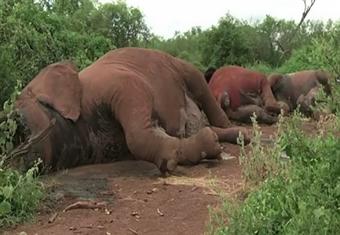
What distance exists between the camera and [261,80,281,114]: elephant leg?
9.55m

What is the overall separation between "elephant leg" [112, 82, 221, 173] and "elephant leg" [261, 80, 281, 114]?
10.8 ft

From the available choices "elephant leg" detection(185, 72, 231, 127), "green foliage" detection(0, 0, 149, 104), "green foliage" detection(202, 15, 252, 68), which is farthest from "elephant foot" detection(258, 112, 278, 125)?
"green foliage" detection(202, 15, 252, 68)

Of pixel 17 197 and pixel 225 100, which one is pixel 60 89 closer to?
pixel 17 197

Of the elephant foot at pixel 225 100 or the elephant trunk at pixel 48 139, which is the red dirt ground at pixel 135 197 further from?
the elephant foot at pixel 225 100

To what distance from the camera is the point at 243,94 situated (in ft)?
31.3

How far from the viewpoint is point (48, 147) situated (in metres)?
6.00

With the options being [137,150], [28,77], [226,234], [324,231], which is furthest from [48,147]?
[324,231]

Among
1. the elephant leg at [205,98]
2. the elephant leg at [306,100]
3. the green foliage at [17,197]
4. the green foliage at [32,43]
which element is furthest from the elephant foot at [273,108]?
the green foliage at [17,197]

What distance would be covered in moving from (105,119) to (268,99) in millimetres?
3716

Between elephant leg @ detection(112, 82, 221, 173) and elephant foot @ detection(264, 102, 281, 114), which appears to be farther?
elephant foot @ detection(264, 102, 281, 114)

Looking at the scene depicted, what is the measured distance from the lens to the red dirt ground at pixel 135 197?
476cm

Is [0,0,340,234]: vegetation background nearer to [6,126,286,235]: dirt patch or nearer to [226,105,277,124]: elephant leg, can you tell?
[6,126,286,235]: dirt patch

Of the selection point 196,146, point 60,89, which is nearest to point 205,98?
point 196,146

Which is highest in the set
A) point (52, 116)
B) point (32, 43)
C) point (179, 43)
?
point (32, 43)
